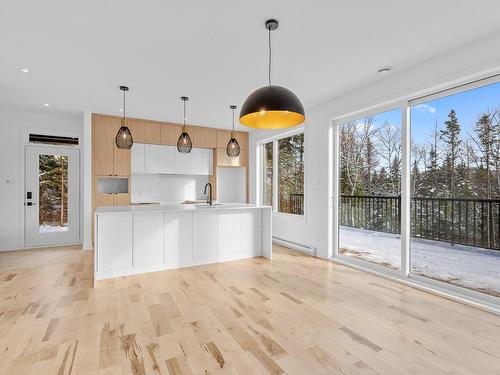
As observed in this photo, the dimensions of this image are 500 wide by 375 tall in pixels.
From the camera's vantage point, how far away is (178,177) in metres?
6.77

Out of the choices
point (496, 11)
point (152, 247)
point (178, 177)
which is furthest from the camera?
point (178, 177)

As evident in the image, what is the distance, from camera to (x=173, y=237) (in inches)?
163

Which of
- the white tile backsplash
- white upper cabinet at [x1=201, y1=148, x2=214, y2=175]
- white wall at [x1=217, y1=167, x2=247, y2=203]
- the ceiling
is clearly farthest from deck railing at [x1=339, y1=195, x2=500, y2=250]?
the white tile backsplash

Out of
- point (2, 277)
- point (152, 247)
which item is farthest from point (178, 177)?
point (2, 277)

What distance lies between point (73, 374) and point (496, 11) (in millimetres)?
4233

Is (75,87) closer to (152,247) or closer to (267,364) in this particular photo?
(152,247)

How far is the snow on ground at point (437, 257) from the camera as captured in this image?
9.86 ft

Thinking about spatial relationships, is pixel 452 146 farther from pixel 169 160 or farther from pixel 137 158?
pixel 137 158

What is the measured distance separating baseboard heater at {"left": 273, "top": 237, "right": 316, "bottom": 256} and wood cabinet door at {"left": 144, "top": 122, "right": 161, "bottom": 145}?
133 inches

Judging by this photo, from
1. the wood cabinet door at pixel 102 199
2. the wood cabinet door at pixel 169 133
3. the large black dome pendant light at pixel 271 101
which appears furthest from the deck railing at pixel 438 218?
the wood cabinet door at pixel 102 199

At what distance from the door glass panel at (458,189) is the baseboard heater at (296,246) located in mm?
1711

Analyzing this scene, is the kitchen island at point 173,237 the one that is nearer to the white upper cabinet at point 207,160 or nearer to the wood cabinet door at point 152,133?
the wood cabinet door at point 152,133

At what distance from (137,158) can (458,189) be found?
556cm

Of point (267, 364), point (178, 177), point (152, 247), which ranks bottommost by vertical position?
point (267, 364)
